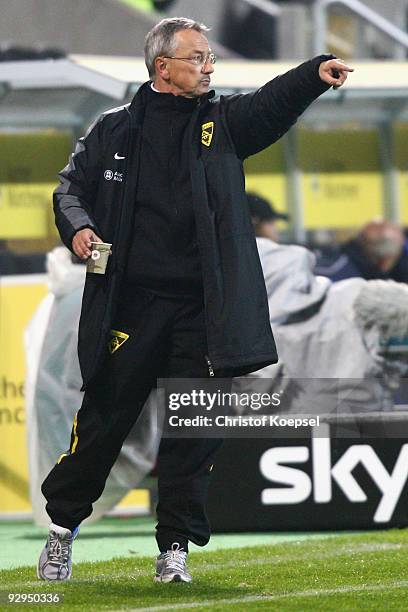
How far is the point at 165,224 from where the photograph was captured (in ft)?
18.5

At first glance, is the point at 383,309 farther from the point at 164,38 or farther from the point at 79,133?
the point at 164,38

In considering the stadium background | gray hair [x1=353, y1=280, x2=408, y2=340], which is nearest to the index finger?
gray hair [x1=353, y1=280, x2=408, y2=340]

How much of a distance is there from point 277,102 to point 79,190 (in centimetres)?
77

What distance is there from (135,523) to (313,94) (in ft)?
13.5

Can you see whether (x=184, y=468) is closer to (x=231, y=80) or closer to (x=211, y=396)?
(x=211, y=396)

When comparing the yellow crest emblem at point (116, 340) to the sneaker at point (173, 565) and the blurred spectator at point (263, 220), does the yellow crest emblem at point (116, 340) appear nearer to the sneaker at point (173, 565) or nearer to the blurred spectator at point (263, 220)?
the sneaker at point (173, 565)

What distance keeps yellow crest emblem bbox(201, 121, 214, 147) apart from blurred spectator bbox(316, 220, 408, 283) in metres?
4.02

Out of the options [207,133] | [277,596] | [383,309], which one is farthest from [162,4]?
[277,596]

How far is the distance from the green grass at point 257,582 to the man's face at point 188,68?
171 centimetres

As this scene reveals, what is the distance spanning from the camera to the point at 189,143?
5.63m

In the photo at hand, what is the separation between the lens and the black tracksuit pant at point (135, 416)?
18.7 ft

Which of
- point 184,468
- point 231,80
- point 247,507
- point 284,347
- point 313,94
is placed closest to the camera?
point 313,94

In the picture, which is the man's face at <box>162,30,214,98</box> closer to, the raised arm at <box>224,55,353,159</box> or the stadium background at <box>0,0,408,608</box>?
the raised arm at <box>224,55,353,159</box>

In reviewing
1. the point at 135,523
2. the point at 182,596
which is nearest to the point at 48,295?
the point at 135,523
